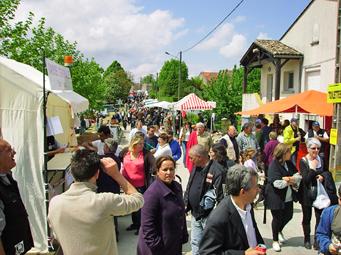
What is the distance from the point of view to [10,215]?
308 cm

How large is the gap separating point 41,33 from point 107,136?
8706 mm

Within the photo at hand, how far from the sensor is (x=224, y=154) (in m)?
5.70

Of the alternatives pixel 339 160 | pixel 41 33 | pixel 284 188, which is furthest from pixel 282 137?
pixel 41 33

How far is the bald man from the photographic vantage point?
3.04 m

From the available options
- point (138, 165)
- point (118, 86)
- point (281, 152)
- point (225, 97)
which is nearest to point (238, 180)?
point (281, 152)

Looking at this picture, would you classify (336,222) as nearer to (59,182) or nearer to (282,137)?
(59,182)

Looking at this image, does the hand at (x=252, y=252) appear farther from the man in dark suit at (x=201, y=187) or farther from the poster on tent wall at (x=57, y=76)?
the poster on tent wall at (x=57, y=76)

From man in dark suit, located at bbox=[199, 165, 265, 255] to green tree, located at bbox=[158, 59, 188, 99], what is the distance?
73337 mm

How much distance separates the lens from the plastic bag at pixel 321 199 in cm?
530

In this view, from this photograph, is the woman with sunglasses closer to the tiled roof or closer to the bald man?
the bald man

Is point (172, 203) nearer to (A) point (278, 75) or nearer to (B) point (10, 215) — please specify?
(B) point (10, 215)

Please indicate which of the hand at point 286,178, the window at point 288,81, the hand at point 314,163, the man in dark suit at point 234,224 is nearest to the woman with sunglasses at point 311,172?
the hand at point 314,163

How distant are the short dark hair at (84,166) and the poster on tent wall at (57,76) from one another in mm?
2369

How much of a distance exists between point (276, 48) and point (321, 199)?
14719 mm
